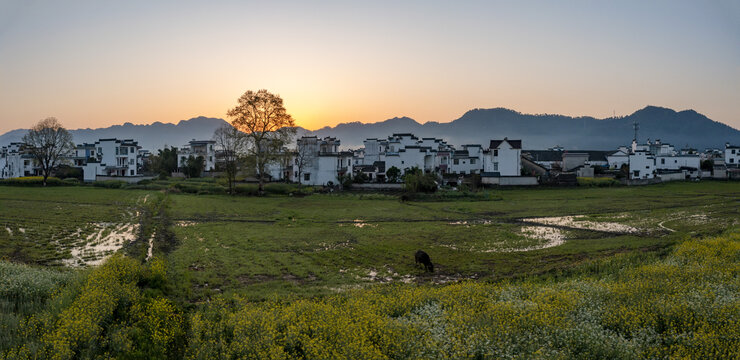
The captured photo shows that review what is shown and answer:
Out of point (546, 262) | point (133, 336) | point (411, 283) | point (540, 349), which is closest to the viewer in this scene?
point (540, 349)

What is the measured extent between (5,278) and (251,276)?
809 centimetres

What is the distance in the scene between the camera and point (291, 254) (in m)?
22.4

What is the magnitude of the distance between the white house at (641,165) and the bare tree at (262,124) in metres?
66.1

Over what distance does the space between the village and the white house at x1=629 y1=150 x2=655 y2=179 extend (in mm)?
165

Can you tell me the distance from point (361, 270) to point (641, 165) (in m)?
82.4

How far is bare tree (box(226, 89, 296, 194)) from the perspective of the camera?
194ft

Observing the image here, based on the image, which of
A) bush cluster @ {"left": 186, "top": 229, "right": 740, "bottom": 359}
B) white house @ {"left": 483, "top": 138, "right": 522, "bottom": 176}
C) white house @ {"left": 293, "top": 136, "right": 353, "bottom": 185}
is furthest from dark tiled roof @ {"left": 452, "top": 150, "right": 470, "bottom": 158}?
bush cluster @ {"left": 186, "top": 229, "right": 740, "bottom": 359}

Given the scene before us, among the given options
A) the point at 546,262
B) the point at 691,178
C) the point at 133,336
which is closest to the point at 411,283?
the point at 546,262

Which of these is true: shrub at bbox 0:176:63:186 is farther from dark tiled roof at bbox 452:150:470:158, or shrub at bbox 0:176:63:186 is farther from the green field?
dark tiled roof at bbox 452:150:470:158

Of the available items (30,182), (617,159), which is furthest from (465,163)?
(30,182)

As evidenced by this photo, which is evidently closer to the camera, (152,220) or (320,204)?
(152,220)

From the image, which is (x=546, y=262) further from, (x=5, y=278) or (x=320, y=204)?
(x=320, y=204)

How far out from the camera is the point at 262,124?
60.1 meters

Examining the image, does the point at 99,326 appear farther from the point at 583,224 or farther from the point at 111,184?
the point at 111,184
